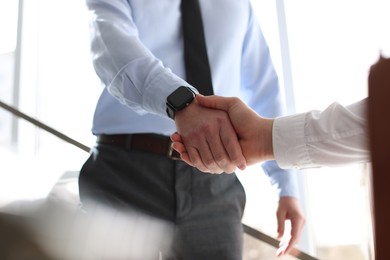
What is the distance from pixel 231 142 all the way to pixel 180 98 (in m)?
0.16

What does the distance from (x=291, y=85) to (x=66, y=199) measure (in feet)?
4.57

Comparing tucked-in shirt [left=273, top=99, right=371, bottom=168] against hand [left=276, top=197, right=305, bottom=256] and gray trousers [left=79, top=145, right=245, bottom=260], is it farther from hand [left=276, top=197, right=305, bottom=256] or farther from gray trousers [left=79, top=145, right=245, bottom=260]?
hand [left=276, top=197, right=305, bottom=256]

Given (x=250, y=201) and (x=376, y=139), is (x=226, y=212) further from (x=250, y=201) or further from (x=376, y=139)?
(x=250, y=201)

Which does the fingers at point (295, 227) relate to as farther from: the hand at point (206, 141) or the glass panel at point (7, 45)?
the glass panel at point (7, 45)

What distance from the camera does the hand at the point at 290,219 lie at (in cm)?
131

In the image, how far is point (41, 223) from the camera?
187 centimetres

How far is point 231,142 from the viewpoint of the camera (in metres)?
1.03

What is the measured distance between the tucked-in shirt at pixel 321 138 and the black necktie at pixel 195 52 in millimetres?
278

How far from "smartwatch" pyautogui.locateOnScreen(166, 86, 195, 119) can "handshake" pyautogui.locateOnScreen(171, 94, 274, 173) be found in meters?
0.03

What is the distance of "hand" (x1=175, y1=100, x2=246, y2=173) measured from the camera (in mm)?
1021

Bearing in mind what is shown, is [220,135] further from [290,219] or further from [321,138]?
[290,219]

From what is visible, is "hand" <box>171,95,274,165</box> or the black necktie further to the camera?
the black necktie

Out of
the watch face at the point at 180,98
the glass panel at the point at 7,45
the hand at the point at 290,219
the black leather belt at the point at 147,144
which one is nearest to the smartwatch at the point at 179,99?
the watch face at the point at 180,98

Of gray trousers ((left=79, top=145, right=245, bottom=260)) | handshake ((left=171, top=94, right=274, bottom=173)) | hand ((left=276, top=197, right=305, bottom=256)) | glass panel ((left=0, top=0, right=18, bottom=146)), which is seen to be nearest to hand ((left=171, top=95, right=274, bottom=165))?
handshake ((left=171, top=94, right=274, bottom=173))
